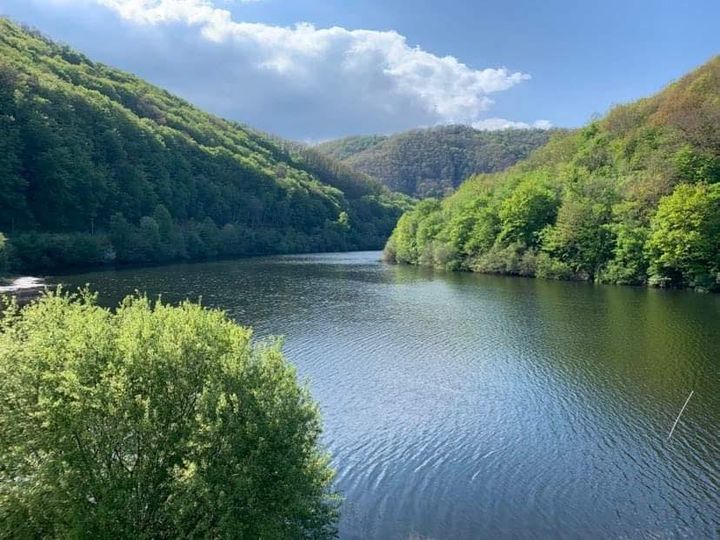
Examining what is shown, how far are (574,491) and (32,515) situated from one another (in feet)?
55.6

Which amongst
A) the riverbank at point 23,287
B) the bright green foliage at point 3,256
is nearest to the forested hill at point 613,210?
the riverbank at point 23,287

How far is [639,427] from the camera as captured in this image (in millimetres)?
25625

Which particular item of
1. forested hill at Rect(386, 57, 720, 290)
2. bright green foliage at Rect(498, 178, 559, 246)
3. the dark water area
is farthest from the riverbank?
bright green foliage at Rect(498, 178, 559, 246)

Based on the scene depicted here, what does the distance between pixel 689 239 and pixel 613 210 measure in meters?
16.7

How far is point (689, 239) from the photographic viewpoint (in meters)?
69.6

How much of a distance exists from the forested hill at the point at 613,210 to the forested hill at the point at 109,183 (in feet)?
188

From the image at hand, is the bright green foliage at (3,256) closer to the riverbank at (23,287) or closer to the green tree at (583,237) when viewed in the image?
the riverbank at (23,287)

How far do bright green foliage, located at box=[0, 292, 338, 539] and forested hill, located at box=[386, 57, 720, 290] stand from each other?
71258mm

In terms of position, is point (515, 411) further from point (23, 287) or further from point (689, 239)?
point (23, 287)

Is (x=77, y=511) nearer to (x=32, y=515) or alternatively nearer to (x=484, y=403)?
(x=32, y=515)

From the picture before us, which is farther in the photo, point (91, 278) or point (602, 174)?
point (602, 174)

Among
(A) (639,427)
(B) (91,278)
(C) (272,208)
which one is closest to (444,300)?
(A) (639,427)

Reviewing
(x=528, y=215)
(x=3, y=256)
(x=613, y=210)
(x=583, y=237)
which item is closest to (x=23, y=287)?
(x=3, y=256)

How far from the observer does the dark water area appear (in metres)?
18.7
